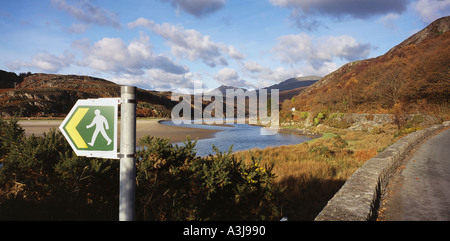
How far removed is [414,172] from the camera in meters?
7.09

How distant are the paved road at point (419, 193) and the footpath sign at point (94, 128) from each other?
4.36 meters

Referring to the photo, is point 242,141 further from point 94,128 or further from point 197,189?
point 94,128

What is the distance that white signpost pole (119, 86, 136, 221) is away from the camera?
1.65m

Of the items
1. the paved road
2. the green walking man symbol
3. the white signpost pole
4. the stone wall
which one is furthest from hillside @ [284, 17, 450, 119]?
the green walking man symbol

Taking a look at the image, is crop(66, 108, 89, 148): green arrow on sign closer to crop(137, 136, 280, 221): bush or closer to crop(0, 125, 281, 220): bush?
crop(0, 125, 281, 220): bush

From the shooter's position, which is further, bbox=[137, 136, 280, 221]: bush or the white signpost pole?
bbox=[137, 136, 280, 221]: bush

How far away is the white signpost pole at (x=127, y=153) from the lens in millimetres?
1650

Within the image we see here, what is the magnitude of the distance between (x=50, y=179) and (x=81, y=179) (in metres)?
0.57

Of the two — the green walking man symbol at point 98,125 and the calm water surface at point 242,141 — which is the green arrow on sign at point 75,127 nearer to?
the green walking man symbol at point 98,125

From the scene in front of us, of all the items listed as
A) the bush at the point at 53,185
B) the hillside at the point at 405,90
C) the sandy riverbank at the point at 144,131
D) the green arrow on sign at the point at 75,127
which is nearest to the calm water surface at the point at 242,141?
the sandy riverbank at the point at 144,131

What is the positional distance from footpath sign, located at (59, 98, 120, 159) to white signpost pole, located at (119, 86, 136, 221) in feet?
0.25

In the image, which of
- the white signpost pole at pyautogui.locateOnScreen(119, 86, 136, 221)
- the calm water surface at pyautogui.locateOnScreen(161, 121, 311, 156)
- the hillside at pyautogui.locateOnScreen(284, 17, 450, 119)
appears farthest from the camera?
the hillside at pyautogui.locateOnScreen(284, 17, 450, 119)

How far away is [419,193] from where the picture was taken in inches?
204
